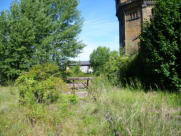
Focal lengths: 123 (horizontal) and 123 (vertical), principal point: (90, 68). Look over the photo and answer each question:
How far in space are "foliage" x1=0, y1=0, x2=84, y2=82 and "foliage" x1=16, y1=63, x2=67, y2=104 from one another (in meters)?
8.38

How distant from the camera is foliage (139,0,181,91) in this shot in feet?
17.2

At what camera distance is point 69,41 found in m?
16.0

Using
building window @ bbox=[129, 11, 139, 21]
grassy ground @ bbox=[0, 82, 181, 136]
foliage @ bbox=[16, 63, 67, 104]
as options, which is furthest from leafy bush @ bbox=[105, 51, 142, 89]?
building window @ bbox=[129, 11, 139, 21]

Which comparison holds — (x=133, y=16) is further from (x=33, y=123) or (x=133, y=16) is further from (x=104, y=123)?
(x=33, y=123)

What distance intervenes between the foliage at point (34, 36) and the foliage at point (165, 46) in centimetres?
1079

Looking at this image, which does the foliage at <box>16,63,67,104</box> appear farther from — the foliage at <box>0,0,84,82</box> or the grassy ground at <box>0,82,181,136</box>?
the foliage at <box>0,0,84,82</box>

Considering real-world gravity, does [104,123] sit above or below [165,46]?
below

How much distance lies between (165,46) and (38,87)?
5402mm

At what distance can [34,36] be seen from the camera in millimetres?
12336

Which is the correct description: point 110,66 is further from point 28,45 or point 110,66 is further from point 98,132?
point 28,45

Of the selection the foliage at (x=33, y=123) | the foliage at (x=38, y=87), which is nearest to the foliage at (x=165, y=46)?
the foliage at (x=38, y=87)

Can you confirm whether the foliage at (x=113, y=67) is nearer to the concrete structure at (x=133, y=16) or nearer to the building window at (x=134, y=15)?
the concrete structure at (x=133, y=16)

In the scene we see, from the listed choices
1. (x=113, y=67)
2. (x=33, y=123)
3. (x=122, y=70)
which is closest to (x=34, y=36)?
(x=113, y=67)

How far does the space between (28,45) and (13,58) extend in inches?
77.8
